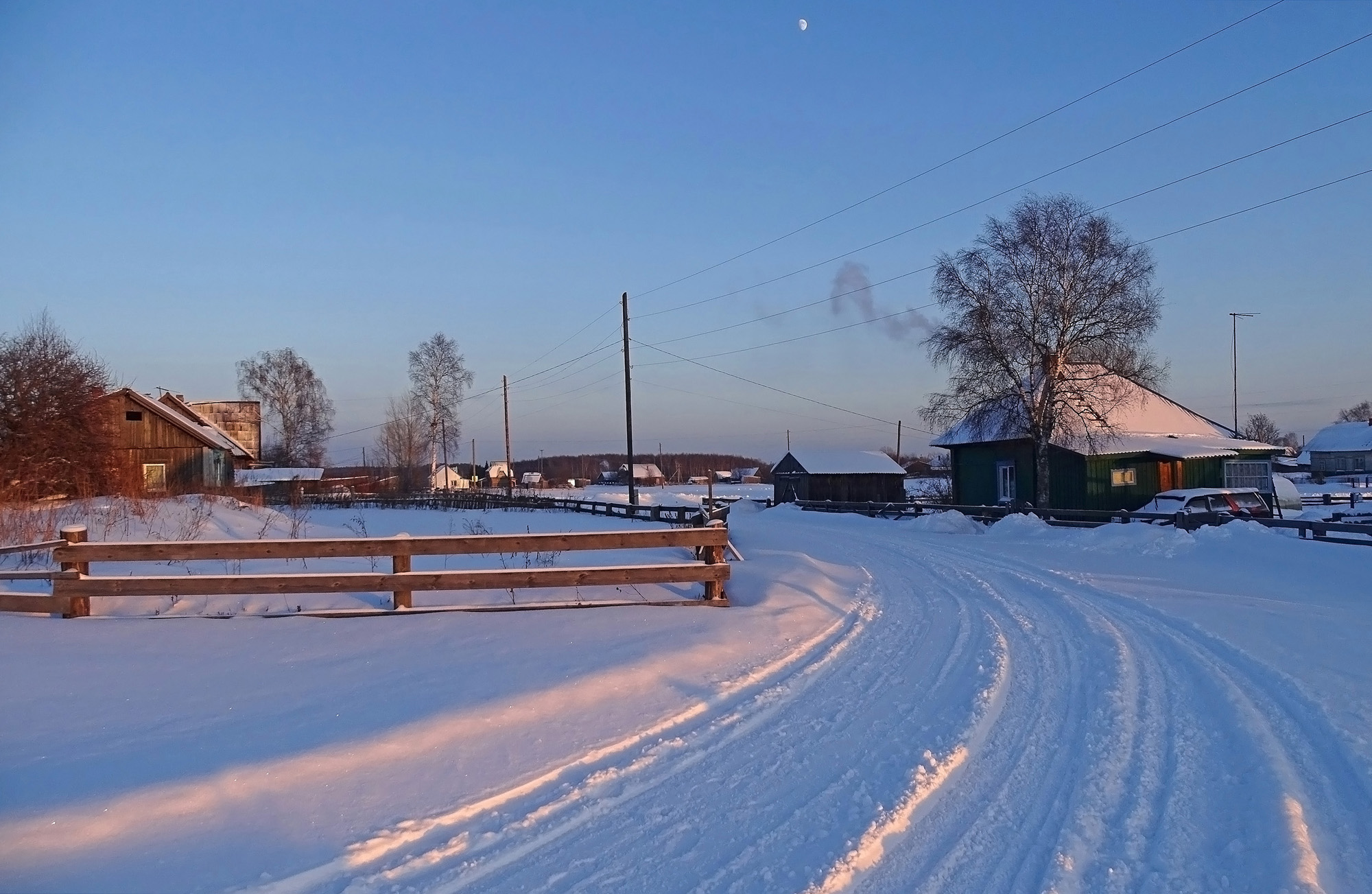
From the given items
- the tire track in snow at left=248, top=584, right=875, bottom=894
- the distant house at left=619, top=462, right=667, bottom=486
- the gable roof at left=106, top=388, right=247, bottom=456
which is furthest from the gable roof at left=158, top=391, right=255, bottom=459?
the distant house at left=619, top=462, right=667, bottom=486

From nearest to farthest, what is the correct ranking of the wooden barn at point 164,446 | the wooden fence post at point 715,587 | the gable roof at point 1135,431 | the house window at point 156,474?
the wooden fence post at point 715,587 < the gable roof at point 1135,431 < the wooden barn at point 164,446 < the house window at point 156,474

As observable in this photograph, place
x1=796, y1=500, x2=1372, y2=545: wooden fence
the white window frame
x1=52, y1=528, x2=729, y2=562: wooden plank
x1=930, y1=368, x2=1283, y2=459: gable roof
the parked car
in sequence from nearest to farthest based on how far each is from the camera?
1. x1=52, y1=528, x2=729, y2=562: wooden plank
2. x1=796, y1=500, x2=1372, y2=545: wooden fence
3. the parked car
4. x1=930, y1=368, x2=1283, y2=459: gable roof
5. the white window frame

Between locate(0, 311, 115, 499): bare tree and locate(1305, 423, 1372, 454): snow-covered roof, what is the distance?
302 ft

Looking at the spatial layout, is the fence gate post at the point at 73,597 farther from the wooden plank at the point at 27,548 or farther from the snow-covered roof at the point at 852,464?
the snow-covered roof at the point at 852,464

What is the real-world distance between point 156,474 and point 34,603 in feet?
120

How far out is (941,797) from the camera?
16.2ft

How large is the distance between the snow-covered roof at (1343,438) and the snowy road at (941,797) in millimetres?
88089

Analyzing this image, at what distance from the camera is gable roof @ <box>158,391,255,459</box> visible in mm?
45669

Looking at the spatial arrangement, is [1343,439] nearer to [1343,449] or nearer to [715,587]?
[1343,449]

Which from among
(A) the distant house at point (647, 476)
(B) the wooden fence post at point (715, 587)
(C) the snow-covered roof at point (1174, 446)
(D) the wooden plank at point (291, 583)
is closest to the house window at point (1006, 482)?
(C) the snow-covered roof at point (1174, 446)

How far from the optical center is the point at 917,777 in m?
5.23

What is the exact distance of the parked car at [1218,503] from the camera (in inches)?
923

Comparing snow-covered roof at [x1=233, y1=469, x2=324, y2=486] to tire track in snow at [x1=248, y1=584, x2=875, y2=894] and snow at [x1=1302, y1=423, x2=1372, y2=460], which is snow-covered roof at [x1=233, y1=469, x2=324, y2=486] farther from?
snow at [x1=1302, y1=423, x2=1372, y2=460]

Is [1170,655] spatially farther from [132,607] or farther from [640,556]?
[132,607]
